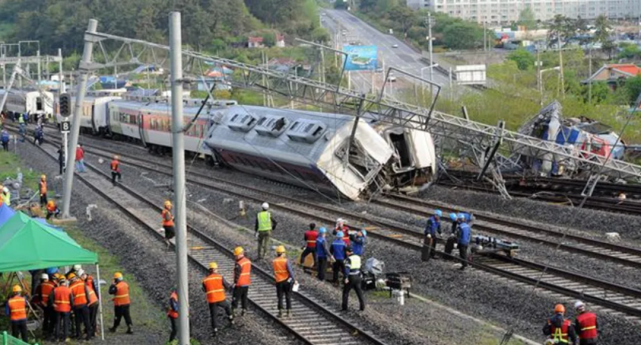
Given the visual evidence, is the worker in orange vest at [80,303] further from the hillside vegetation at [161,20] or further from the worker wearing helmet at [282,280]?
the hillside vegetation at [161,20]

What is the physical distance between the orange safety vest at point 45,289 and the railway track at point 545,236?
10.0 metres

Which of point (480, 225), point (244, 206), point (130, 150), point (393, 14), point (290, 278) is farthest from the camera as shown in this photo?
point (393, 14)

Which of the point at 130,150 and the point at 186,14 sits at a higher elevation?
the point at 186,14

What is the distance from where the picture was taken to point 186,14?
136 m

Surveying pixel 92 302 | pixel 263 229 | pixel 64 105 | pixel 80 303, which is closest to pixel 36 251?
pixel 80 303

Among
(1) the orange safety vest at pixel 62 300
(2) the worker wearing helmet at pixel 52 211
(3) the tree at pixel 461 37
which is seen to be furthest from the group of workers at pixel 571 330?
(3) the tree at pixel 461 37

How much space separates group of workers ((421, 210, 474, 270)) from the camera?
22.1m

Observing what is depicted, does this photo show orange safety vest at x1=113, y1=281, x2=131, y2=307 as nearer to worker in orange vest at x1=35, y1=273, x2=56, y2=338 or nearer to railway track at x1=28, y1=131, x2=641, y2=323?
worker in orange vest at x1=35, y1=273, x2=56, y2=338

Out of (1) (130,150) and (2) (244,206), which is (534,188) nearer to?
(2) (244,206)

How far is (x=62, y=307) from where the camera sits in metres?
18.0

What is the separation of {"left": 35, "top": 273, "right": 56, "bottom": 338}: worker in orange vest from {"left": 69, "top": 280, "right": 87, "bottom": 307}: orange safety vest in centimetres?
49

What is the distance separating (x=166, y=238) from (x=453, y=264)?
769cm

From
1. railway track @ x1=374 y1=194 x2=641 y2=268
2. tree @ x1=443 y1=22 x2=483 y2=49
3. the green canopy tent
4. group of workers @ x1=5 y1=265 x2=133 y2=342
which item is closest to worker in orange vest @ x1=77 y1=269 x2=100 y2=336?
group of workers @ x1=5 y1=265 x2=133 y2=342

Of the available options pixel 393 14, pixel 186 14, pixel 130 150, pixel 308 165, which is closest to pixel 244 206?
pixel 308 165
